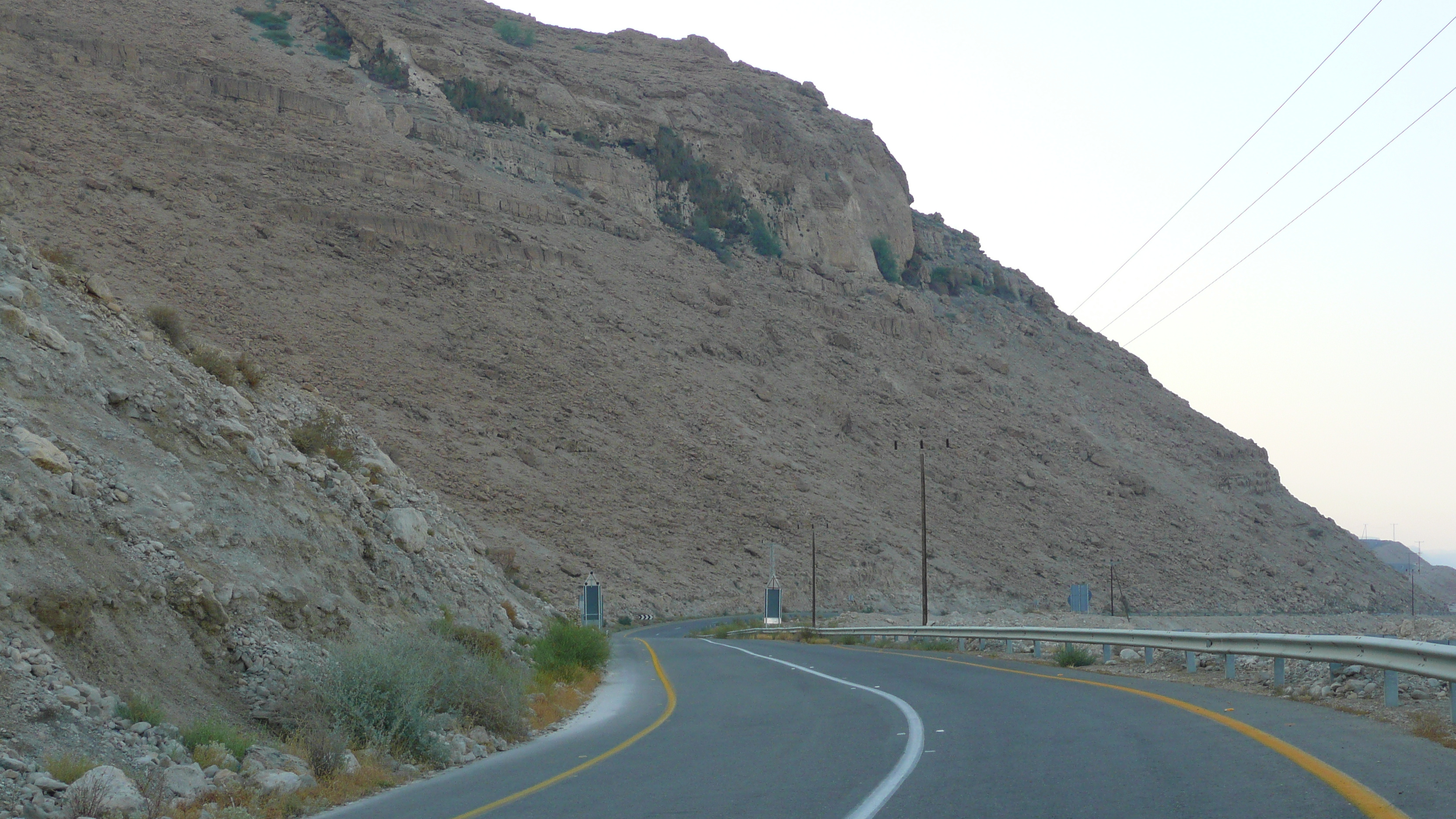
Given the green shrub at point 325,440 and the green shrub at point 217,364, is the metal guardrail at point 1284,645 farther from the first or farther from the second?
the green shrub at point 217,364

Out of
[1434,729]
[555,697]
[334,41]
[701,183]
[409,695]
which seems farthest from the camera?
[701,183]

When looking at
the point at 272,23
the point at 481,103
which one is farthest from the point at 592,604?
the point at 272,23

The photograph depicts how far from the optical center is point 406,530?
1875 cm

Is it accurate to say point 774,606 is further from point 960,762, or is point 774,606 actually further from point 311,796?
point 960,762

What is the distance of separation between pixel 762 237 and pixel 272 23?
3893 centimetres

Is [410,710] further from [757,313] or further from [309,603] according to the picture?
[757,313]

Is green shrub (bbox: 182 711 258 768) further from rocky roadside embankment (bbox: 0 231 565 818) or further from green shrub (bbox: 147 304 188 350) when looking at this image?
green shrub (bbox: 147 304 188 350)

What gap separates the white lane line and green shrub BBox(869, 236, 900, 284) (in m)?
77.4

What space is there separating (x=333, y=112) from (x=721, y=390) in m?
31.2

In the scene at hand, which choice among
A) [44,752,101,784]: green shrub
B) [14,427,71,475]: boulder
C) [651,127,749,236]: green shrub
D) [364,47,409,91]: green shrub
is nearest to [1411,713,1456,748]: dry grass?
[44,752,101,784]: green shrub

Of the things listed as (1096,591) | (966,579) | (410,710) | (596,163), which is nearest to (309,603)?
(410,710)

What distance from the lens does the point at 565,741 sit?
12.3 metres

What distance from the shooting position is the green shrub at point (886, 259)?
90.4 meters

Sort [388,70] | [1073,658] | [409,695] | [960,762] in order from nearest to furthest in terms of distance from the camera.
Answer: [960,762] → [409,695] → [1073,658] → [388,70]
